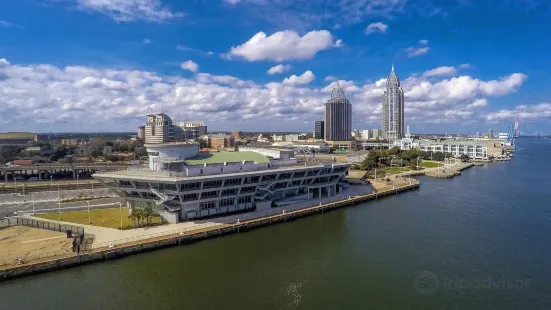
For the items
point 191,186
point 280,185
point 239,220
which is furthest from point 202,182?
point 280,185

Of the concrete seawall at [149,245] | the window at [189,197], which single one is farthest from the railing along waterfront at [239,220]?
the window at [189,197]

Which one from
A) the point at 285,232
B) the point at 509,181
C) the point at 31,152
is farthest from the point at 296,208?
the point at 31,152

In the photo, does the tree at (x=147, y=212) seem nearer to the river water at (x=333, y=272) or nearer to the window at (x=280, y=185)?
the river water at (x=333, y=272)

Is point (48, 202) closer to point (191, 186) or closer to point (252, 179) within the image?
point (191, 186)

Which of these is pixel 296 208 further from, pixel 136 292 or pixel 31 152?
pixel 31 152

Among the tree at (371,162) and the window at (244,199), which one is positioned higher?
the tree at (371,162)

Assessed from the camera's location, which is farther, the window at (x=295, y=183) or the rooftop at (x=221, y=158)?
the window at (x=295, y=183)
